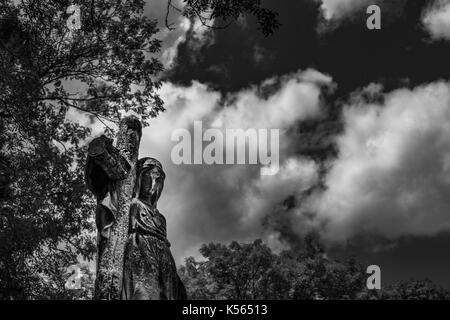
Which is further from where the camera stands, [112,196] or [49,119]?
[49,119]

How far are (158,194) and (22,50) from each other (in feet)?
28.0

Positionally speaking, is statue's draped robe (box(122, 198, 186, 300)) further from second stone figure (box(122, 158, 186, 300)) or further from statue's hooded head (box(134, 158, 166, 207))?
statue's hooded head (box(134, 158, 166, 207))

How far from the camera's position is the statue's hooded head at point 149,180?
535 cm

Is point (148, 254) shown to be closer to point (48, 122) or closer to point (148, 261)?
point (148, 261)

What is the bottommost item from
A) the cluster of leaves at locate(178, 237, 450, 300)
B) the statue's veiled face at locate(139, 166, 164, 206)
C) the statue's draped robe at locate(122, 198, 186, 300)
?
the statue's draped robe at locate(122, 198, 186, 300)

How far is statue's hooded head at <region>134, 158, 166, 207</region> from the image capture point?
5352 mm

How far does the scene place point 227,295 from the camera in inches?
1359

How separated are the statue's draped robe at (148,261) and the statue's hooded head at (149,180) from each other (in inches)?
7.4

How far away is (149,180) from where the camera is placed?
5410mm

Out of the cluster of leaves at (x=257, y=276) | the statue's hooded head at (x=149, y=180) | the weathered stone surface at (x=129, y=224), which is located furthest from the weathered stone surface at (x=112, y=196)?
the cluster of leaves at (x=257, y=276)

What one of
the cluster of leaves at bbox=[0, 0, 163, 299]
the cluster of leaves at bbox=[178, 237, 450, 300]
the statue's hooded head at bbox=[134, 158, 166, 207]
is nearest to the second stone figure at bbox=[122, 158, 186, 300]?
the statue's hooded head at bbox=[134, 158, 166, 207]

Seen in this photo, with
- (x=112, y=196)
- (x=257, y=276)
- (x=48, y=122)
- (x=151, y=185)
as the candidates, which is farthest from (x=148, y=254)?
(x=257, y=276)

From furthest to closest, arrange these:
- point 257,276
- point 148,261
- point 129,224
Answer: point 257,276 < point 129,224 < point 148,261

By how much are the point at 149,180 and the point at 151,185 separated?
0.20ft
